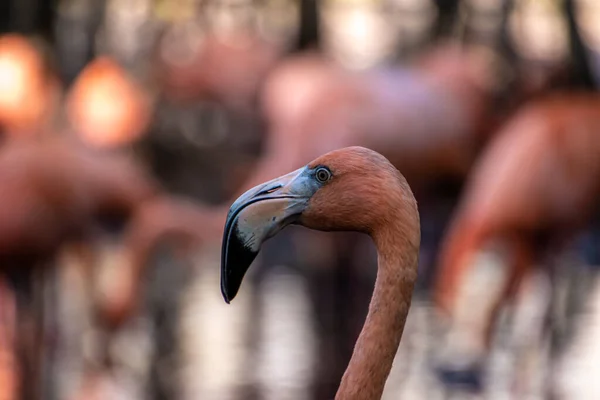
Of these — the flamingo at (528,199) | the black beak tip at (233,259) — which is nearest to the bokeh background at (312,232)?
the flamingo at (528,199)

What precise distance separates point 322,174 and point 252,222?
20 centimetres

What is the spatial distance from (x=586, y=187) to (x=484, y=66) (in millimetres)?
3464

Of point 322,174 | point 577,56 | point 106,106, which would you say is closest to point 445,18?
point 106,106

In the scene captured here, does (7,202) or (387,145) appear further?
(387,145)

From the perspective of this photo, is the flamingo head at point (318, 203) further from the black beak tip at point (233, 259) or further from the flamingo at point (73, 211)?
the flamingo at point (73, 211)

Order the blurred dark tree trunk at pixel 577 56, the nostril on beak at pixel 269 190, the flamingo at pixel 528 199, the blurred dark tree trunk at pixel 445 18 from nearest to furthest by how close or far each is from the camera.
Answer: the nostril on beak at pixel 269 190 → the flamingo at pixel 528 199 → the blurred dark tree trunk at pixel 577 56 → the blurred dark tree trunk at pixel 445 18

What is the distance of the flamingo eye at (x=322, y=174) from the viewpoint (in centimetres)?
298

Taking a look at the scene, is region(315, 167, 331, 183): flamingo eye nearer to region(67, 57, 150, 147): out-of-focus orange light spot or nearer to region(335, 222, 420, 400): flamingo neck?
region(335, 222, 420, 400): flamingo neck

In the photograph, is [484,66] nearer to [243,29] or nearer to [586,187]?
[586,187]

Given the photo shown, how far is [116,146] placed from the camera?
9391mm

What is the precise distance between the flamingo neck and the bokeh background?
3.46 meters

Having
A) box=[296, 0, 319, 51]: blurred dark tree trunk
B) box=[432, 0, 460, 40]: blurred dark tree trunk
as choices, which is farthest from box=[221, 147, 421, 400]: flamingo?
box=[432, 0, 460, 40]: blurred dark tree trunk

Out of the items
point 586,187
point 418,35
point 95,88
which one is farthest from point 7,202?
point 418,35

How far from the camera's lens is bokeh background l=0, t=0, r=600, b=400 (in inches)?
258
